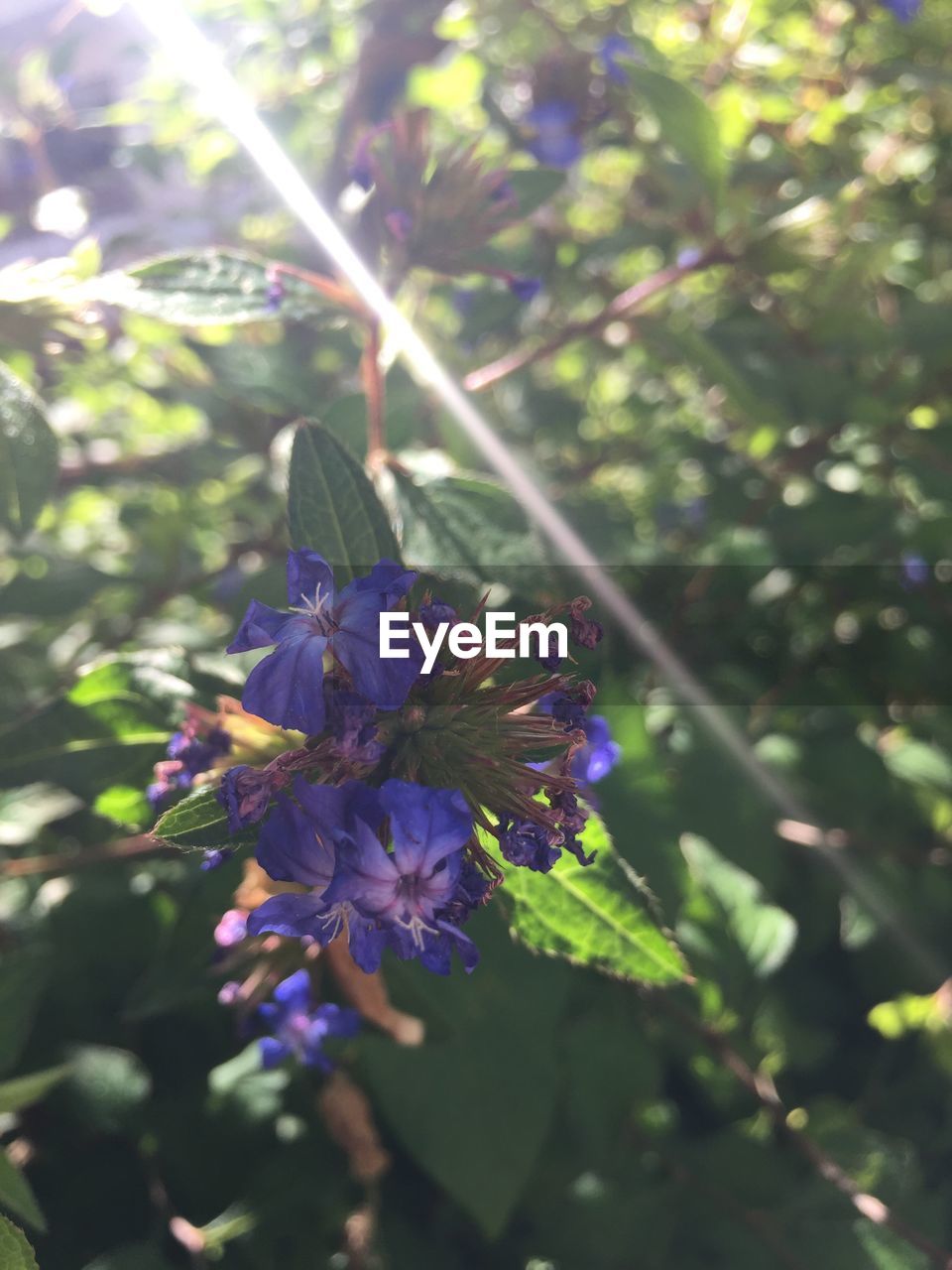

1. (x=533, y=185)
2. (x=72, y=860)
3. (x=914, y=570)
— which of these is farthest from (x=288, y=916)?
(x=914, y=570)

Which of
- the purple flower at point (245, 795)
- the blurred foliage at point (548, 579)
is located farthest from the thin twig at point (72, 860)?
the purple flower at point (245, 795)

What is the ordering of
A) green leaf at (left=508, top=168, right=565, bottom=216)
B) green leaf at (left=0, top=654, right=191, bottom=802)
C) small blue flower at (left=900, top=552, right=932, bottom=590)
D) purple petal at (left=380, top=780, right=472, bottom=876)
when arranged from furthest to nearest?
small blue flower at (left=900, top=552, right=932, bottom=590) → green leaf at (left=508, top=168, right=565, bottom=216) → green leaf at (left=0, top=654, right=191, bottom=802) → purple petal at (left=380, top=780, right=472, bottom=876)

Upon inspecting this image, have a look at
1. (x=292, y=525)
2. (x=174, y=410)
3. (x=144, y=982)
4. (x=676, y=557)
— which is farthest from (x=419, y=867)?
(x=174, y=410)

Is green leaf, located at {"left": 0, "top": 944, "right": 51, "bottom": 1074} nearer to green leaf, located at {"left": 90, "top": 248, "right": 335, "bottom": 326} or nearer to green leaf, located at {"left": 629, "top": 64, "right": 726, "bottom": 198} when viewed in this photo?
green leaf, located at {"left": 90, "top": 248, "right": 335, "bottom": 326}

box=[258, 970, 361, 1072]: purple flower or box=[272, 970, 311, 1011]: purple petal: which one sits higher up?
box=[272, 970, 311, 1011]: purple petal

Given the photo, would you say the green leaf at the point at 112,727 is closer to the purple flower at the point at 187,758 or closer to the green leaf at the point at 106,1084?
the purple flower at the point at 187,758

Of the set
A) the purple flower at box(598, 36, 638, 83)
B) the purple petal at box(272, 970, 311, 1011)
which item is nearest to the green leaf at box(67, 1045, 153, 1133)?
the purple petal at box(272, 970, 311, 1011)
